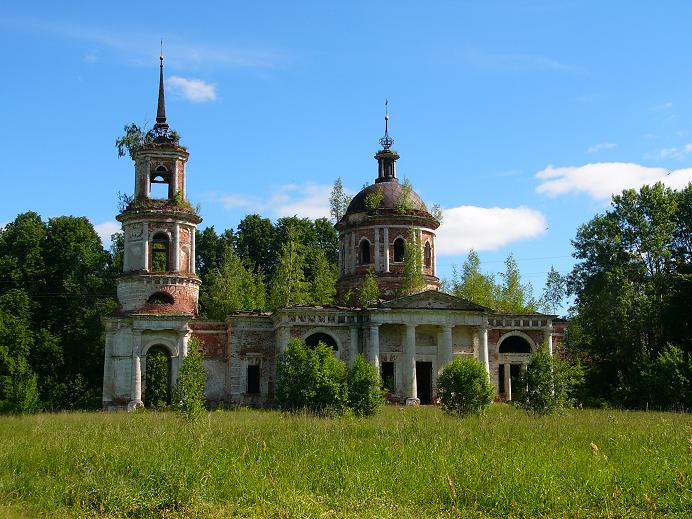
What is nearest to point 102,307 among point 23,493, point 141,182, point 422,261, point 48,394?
point 48,394

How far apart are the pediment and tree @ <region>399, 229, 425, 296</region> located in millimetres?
3016

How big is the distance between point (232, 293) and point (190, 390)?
1936cm

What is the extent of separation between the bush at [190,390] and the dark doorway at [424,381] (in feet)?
45.4

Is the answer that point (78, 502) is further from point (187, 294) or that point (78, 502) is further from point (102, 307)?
point (102, 307)

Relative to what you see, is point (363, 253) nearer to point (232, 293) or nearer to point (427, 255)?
point (427, 255)

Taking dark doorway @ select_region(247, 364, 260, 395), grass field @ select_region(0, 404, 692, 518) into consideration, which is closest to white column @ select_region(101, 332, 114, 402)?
dark doorway @ select_region(247, 364, 260, 395)

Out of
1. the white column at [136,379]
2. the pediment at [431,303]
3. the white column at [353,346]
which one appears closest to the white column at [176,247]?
the white column at [136,379]

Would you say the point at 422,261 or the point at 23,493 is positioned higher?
the point at 422,261

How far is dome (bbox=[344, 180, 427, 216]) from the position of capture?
40.1 meters

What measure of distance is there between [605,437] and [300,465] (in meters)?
6.39

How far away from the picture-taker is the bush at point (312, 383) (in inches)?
1044

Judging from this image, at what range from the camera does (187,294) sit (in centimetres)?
3650

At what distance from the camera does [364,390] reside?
87.0 ft

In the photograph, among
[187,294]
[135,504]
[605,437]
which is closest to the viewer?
[135,504]
